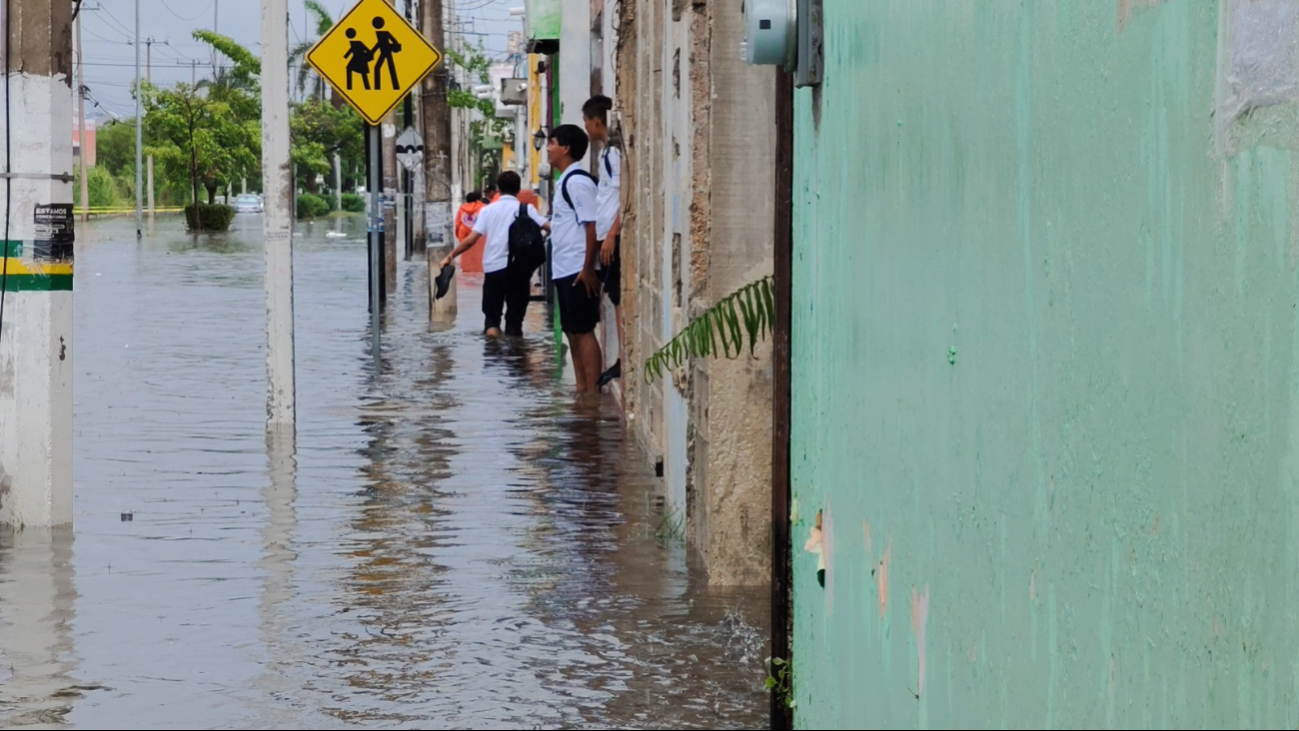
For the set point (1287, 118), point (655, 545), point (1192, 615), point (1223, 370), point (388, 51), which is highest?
point (388, 51)

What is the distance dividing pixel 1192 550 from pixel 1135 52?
0.55 meters

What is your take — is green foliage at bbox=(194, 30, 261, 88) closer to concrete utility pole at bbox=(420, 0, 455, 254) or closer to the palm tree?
the palm tree

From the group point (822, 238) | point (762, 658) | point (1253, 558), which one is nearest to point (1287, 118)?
point (1253, 558)

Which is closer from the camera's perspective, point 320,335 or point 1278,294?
point 1278,294

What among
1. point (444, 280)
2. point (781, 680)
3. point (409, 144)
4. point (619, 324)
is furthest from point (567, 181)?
point (409, 144)

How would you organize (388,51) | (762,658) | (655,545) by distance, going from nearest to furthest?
(762,658) < (655,545) < (388,51)

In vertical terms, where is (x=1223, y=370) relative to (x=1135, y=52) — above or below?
below

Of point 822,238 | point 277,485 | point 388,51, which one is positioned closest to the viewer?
point 822,238

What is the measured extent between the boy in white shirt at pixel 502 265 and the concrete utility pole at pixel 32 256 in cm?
1099

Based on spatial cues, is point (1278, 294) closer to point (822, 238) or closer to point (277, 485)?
point (822, 238)

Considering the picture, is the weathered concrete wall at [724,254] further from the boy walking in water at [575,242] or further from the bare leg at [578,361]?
the bare leg at [578,361]

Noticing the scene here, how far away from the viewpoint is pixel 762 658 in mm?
6258

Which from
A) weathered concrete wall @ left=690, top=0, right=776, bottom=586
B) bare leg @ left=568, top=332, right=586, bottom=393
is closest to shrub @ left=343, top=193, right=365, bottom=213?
bare leg @ left=568, top=332, right=586, bottom=393

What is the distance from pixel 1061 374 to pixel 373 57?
42.0 feet
